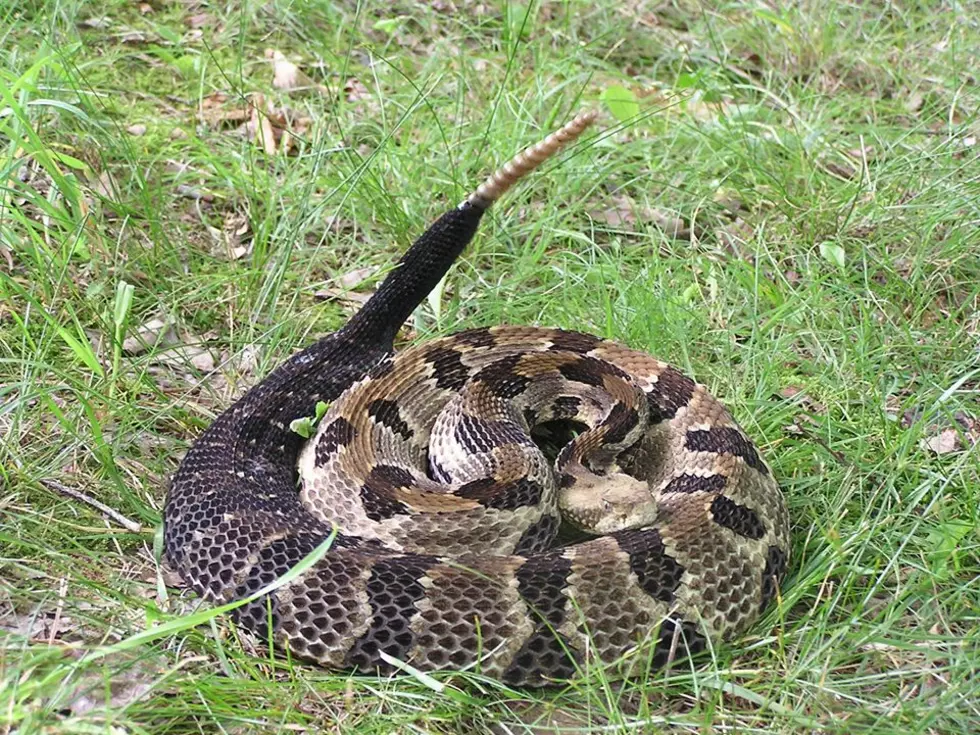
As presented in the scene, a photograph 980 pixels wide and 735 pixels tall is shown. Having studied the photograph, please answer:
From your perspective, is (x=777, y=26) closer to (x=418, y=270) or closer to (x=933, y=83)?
(x=933, y=83)

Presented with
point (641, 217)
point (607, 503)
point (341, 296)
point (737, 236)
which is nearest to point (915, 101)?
point (737, 236)

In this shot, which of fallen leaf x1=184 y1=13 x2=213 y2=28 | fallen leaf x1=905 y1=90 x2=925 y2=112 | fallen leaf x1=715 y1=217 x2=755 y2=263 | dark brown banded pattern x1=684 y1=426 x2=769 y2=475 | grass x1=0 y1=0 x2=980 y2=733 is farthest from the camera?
fallen leaf x1=184 y1=13 x2=213 y2=28

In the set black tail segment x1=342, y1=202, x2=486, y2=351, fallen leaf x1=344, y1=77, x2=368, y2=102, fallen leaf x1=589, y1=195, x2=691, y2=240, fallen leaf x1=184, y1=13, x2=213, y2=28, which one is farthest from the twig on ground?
fallen leaf x1=184, y1=13, x2=213, y2=28

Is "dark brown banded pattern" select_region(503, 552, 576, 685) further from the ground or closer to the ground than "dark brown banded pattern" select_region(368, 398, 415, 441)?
further from the ground

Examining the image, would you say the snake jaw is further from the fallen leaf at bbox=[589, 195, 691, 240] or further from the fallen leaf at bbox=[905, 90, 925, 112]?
the fallen leaf at bbox=[905, 90, 925, 112]

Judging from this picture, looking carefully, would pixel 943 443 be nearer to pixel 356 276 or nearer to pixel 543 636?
pixel 543 636

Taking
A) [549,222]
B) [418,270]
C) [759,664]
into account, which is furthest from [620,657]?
[549,222]
